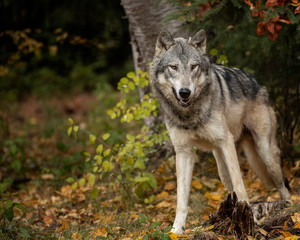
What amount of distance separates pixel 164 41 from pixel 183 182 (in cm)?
160

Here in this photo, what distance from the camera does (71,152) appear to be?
351 inches

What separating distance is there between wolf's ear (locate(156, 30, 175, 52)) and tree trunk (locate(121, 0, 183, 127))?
1497 mm

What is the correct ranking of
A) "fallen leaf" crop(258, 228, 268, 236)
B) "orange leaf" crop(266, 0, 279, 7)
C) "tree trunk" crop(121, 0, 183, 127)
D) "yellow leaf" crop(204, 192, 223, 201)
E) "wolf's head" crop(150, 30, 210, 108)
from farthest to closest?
"tree trunk" crop(121, 0, 183, 127) → "yellow leaf" crop(204, 192, 223, 201) → "wolf's head" crop(150, 30, 210, 108) → "orange leaf" crop(266, 0, 279, 7) → "fallen leaf" crop(258, 228, 268, 236)

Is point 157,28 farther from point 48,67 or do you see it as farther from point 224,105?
point 48,67

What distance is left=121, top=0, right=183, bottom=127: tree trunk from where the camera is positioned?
19.2ft

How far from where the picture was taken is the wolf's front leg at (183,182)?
4148 mm

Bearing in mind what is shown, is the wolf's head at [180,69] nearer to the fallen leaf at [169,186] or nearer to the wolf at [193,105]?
the wolf at [193,105]

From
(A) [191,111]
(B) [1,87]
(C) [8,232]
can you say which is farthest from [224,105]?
(B) [1,87]

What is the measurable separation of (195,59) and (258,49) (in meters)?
1.81

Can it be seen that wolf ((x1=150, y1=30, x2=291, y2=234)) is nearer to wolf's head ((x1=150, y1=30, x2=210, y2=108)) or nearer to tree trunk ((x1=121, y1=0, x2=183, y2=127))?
wolf's head ((x1=150, y1=30, x2=210, y2=108))

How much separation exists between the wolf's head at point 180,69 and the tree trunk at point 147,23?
1.52 metres

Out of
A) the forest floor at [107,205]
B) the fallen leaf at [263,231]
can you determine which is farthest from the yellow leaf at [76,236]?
the fallen leaf at [263,231]

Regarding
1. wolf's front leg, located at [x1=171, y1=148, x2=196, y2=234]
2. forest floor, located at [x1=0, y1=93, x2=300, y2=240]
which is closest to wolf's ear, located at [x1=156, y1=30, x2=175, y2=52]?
wolf's front leg, located at [x1=171, y1=148, x2=196, y2=234]

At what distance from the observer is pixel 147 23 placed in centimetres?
595
